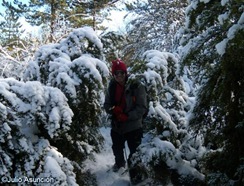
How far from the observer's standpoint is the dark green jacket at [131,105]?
14.4ft

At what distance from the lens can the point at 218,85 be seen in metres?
3.09

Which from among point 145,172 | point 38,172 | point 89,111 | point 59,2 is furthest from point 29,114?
point 59,2

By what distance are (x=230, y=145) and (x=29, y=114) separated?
1.94 metres

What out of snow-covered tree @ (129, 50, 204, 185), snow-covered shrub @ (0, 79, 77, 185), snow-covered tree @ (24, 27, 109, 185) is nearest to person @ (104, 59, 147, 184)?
snow-covered tree @ (129, 50, 204, 185)

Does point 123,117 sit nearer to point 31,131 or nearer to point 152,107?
point 152,107

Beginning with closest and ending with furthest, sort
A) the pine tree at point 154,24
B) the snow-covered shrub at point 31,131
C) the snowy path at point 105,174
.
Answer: the snow-covered shrub at point 31,131 < the snowy path at point 105,174 < the pine tree at point 154,24

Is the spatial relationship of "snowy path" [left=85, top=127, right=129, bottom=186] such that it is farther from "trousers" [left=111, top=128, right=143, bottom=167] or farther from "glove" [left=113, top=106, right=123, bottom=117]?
"glove" [left=113, top=106, right=123, bottom=117]

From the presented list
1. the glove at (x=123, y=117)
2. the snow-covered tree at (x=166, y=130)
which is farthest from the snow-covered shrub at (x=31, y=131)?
the glove at (x=123, y=117)

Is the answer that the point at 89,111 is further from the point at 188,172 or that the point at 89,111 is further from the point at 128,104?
the point at 188,172

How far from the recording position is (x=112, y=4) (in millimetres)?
16781

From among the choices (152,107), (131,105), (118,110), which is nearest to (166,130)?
(152,107)

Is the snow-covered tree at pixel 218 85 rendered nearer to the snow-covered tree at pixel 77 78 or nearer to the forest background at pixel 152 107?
the forest background at pixel 152 107

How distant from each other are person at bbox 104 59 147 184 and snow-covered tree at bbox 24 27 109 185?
53cm

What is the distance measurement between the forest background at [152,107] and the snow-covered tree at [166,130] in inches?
0.5
